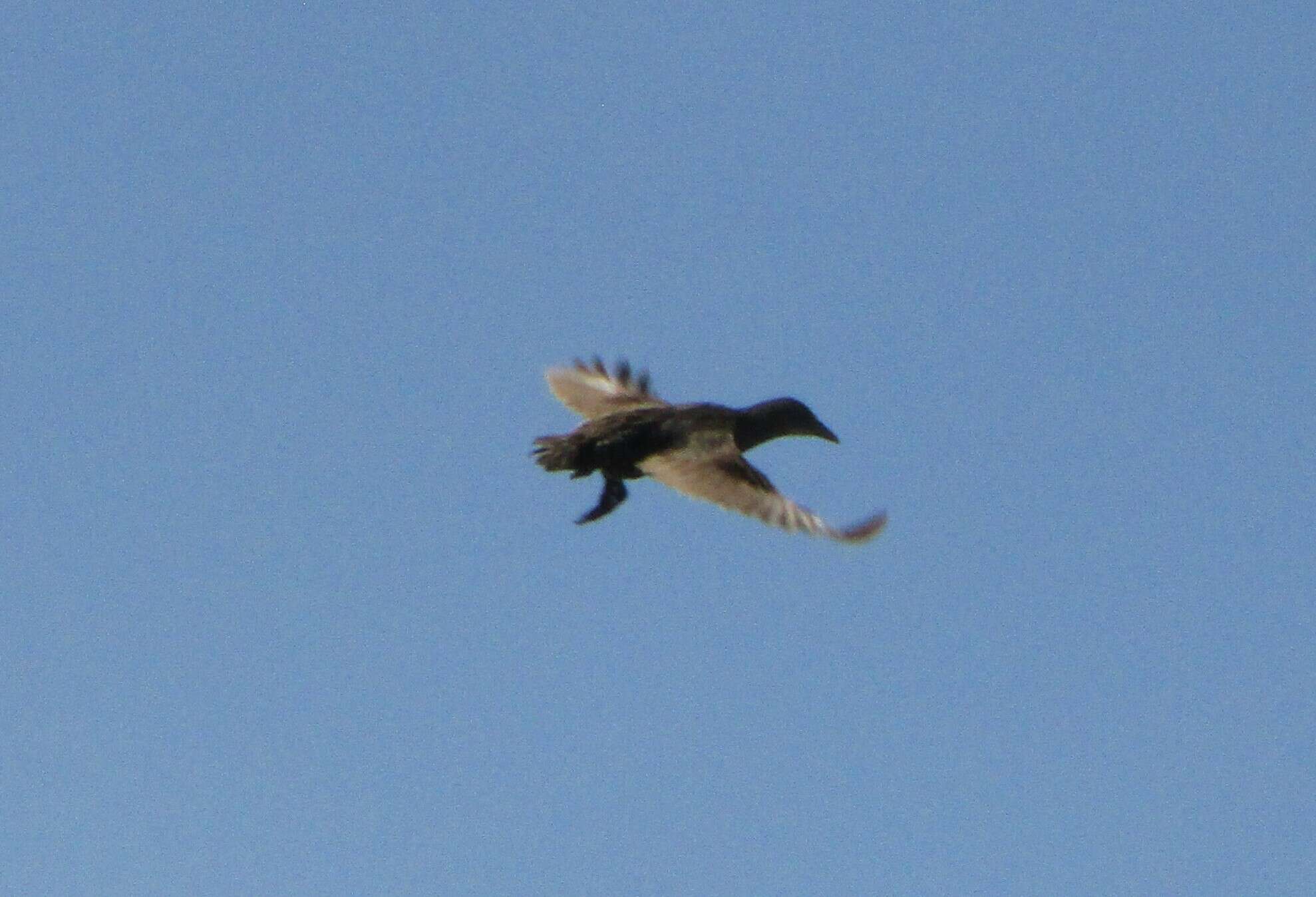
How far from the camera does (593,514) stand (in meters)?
19.4

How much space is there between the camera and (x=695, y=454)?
19359 millimetres

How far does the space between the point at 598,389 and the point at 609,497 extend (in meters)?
4.57

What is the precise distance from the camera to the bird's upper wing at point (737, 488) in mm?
18016

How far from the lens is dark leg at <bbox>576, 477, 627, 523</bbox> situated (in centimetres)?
1944

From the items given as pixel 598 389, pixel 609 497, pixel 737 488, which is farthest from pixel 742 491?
pixel 598 389

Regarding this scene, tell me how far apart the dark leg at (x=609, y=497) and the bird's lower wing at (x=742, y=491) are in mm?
367

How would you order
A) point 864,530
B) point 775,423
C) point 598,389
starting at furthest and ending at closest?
point 598,389 < point 775,423 < point 864,530

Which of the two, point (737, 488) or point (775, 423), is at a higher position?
point (775, 423)

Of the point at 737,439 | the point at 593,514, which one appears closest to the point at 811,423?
the point at 737,439

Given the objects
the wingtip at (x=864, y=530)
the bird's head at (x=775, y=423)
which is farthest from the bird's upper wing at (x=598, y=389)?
the wingtip at (x=864, y=530)

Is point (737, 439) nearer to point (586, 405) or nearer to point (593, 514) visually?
point (593, 514)

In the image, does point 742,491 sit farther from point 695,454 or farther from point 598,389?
point 598,389

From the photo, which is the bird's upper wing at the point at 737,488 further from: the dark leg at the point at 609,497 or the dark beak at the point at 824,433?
the dark beak at the point at 824,433

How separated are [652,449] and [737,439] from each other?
118 cm
